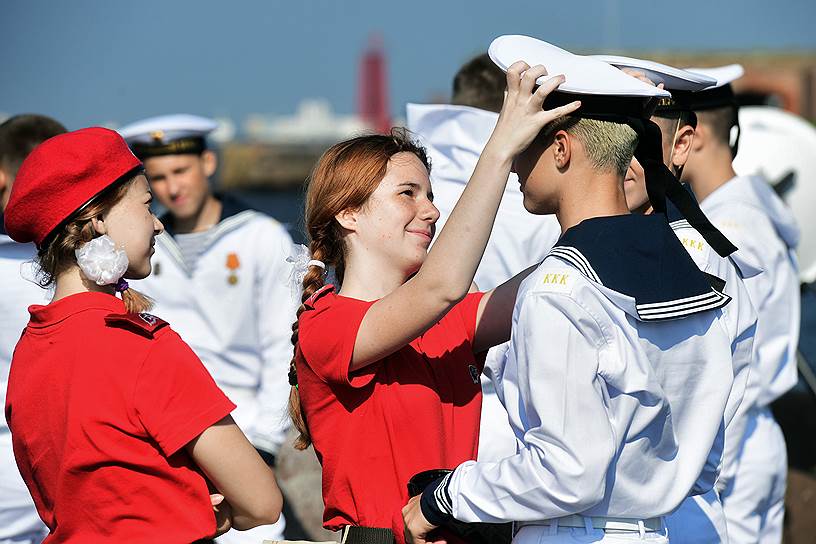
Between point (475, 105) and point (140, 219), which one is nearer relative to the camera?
point (140, 219)

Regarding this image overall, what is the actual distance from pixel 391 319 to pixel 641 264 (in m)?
0.58

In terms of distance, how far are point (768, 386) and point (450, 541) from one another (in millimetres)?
2540

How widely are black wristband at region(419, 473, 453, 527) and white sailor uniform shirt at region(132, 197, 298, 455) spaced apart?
2972 mm

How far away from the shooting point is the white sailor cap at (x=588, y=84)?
2.35 metres

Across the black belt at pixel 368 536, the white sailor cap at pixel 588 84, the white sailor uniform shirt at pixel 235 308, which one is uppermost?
the white sailor cap at pixel 588 84

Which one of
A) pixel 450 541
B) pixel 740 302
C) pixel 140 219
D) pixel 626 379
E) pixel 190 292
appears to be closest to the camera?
pixel 626 379

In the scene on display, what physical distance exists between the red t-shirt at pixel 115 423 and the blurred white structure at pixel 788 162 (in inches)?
189

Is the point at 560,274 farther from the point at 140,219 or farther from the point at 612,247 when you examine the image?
the point at 140,219

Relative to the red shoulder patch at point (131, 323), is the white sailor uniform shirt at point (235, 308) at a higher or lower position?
lower

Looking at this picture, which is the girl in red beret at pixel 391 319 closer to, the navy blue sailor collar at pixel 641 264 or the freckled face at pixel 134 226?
the navy blue sailor collar at pixel 641 264

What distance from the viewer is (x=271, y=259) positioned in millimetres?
5418

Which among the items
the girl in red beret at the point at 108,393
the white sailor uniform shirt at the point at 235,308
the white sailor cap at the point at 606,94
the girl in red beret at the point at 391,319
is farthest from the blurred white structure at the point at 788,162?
the girl in red beret at the point at 108,393

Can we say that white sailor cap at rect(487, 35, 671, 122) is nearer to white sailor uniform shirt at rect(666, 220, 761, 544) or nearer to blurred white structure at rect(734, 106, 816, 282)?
white sailor uniform shirt at rect(666, 220, 761, 544)

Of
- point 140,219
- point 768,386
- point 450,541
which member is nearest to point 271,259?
Answer: point 768,386
